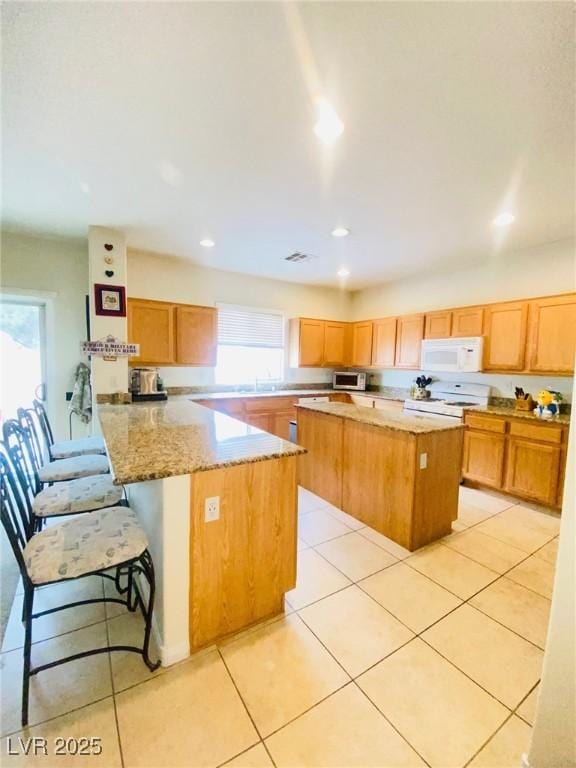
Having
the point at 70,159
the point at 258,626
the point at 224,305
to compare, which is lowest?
the point at 258,626

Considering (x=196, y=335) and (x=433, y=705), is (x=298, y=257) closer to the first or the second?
(x=196, y=335)

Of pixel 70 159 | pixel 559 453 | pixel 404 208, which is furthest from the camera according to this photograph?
pixel 559 453

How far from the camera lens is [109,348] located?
3.41 meters

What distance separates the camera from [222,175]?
2.30 metres

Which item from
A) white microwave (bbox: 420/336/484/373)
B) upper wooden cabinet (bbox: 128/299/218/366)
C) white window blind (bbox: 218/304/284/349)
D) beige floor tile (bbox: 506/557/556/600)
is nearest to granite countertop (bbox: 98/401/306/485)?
upper wooden cabinet (bbox: 128/299/218/366)

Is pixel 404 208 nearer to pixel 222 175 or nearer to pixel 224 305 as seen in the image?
pixel 222 175

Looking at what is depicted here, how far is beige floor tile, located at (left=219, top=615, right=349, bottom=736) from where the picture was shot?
52.5 inches

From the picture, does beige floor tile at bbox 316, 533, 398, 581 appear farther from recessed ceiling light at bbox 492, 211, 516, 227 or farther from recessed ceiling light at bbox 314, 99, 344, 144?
recessed ceiling light at bbox 492, 211, 516, 227

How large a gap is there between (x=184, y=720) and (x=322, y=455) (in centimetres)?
222

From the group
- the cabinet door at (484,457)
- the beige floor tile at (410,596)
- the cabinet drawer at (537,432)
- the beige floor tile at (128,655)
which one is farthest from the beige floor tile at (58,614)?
the cabinet drawer at (537,432)

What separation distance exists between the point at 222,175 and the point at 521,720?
3.35 m

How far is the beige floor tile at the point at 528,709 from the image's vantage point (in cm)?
132

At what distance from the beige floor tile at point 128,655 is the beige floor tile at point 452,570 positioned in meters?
1.72

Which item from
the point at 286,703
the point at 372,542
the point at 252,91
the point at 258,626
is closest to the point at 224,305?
the point at 252,91
